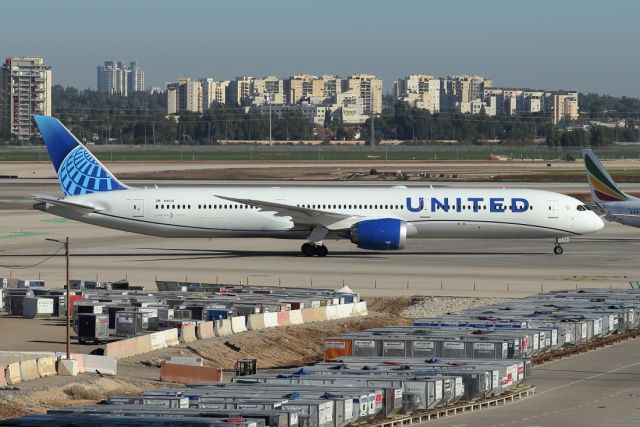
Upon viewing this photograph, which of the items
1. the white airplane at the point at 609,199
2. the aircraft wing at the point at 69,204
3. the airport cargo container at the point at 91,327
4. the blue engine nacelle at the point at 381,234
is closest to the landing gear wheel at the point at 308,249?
the blue engine nacelle at the point at 381,234

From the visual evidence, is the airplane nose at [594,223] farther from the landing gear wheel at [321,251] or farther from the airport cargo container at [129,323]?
the airport cargo container at [129,323]

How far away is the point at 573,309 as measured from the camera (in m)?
53.3

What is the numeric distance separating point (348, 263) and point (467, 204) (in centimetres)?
806

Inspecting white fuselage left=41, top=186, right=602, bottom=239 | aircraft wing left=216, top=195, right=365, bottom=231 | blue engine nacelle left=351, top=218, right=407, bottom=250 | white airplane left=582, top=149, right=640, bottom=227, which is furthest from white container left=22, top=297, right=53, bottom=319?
white airplane left=582, top=149, right=640, bottom=227

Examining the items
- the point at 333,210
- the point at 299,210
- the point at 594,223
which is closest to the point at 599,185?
the point at 594,223

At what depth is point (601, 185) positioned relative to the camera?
288 feet

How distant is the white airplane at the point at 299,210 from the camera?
7719cm

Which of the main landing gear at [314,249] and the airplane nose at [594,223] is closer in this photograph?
the main landing gear at [314,249]

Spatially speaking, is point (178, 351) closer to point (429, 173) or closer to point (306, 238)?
point (306, 238)

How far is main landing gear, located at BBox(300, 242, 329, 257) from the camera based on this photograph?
77.9 metres

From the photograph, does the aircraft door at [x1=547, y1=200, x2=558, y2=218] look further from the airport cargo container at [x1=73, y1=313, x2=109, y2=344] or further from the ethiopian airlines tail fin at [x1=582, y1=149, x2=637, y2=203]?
the airport cargo container at [x1=73, y1=313, x2=109, y2=344]

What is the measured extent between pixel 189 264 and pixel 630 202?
1198 inches

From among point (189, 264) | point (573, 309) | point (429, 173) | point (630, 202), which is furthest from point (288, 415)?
point (429, 173)

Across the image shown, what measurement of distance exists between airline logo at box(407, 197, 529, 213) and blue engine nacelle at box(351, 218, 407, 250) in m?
1.90
